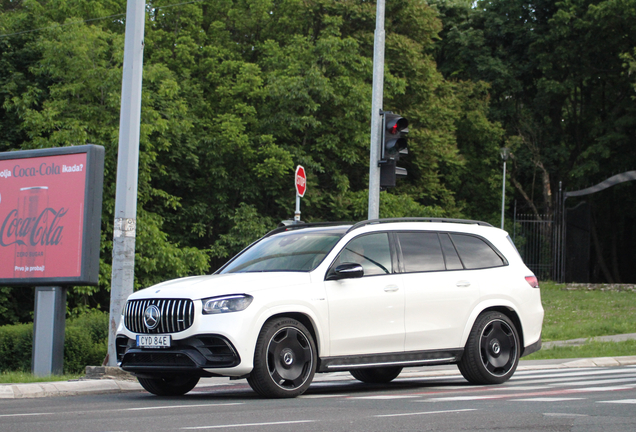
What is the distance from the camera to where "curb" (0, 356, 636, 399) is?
950 cm

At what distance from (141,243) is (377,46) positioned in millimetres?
14892

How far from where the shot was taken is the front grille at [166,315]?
823cm

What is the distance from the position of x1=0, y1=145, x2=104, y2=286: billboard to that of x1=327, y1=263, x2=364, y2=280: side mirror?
18.8 feet

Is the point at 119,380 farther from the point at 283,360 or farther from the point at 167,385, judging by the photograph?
the point at 283,360

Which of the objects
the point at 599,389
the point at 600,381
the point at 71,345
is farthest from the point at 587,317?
the point at 599,389

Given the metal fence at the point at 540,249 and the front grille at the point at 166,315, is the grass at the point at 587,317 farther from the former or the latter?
the front grille at the point at 166,315

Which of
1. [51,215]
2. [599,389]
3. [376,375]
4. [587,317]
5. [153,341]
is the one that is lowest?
[376,375]

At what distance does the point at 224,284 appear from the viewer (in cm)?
837

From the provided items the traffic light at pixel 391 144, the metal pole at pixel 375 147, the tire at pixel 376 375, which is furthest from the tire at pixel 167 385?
the traffic light at pixel 391 144

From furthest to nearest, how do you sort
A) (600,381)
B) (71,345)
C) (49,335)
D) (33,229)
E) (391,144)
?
(71,345), (391,144), (33,229), (49,335), (600,381)

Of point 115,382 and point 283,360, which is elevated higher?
point 283,360

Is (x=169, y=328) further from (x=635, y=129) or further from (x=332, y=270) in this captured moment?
(x=635, y=129)

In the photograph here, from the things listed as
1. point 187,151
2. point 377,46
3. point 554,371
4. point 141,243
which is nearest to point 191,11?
point 187,151

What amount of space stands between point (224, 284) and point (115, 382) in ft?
9.67
